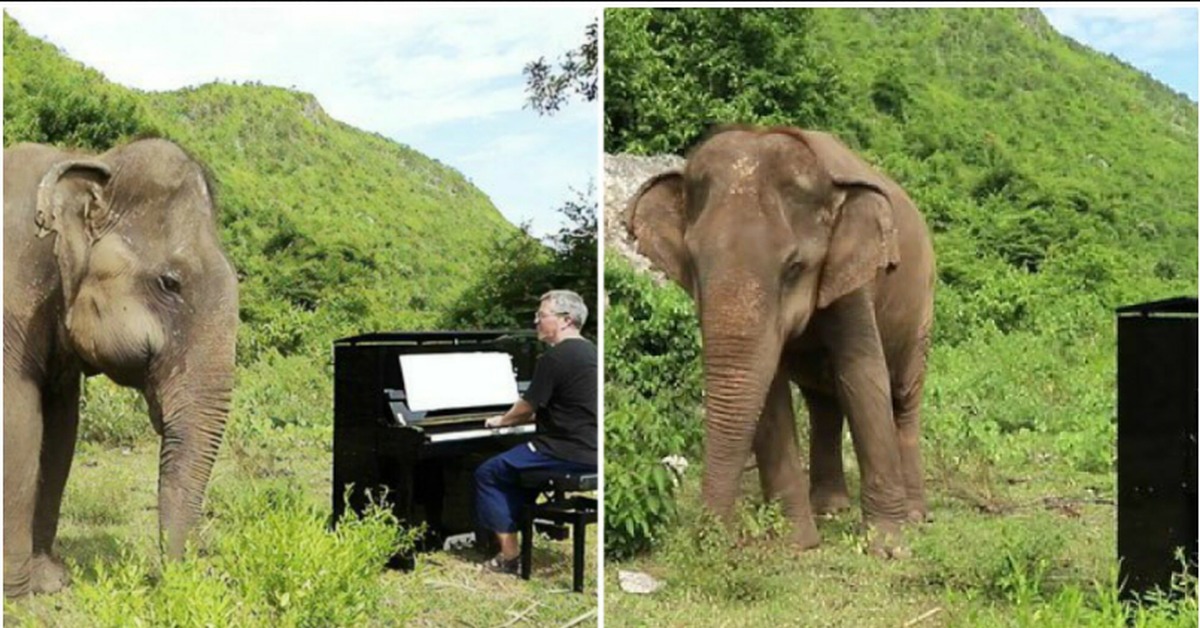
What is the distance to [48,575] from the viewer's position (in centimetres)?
325

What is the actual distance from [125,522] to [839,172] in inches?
78.5

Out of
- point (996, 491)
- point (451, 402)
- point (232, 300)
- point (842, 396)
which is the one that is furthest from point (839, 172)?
point (232, 300)

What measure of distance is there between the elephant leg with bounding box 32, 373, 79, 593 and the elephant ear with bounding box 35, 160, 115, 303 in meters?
0.33

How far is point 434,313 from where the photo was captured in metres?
3.75

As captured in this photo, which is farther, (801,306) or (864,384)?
(864,384)

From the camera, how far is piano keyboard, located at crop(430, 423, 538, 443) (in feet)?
11.2

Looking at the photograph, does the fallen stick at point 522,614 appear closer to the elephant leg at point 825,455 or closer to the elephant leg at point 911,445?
the elephant leg at point 825,455

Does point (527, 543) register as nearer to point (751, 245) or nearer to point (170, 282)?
point (751, 245)

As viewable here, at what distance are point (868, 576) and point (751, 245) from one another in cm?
85

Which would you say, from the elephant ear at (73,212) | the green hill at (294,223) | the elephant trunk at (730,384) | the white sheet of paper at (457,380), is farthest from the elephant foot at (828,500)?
the elephant ear at (73,212)

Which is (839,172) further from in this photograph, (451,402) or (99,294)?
(99,294)

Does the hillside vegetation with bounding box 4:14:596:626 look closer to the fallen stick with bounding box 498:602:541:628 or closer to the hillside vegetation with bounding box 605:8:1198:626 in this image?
the fallen stick with bounding box 498:602:541:628

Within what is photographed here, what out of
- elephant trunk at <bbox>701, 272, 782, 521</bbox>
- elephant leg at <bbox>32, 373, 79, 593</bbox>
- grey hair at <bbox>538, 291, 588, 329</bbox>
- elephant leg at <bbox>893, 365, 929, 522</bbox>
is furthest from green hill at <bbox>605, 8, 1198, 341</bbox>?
elephant leg at <bbox>32, 373, 79, 593</bbox>

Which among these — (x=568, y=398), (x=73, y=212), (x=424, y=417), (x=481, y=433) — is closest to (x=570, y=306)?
(x=568, y=398)
